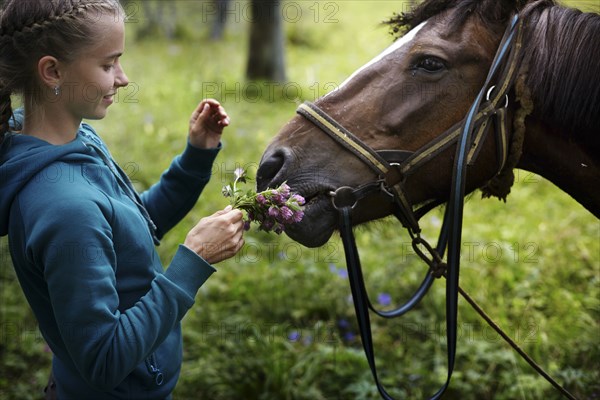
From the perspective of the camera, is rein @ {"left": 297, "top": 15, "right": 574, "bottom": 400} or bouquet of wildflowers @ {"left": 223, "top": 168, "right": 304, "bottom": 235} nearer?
bouquet of wildflowers @ {"left": 223, "top": 168, "right": 304, "bottom": 235}

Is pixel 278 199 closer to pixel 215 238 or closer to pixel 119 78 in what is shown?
pixel 215 238

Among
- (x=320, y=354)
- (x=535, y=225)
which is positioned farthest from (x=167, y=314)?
(x=535, y=225)

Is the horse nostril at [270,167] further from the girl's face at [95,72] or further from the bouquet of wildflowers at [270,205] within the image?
the girl's face at [95,72]

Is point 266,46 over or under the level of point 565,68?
under

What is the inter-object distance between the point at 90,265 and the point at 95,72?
0.55 meters

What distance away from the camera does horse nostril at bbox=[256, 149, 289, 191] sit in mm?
2014

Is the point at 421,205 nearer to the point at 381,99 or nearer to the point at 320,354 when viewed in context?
the point at 381,99

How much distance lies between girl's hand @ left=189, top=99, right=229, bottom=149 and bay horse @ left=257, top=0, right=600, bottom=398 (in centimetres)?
33

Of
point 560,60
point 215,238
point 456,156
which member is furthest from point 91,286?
point 560,60

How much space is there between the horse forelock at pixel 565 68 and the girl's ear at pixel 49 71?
1479 millimetres

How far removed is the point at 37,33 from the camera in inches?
62.8

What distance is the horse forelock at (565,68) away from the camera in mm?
1933

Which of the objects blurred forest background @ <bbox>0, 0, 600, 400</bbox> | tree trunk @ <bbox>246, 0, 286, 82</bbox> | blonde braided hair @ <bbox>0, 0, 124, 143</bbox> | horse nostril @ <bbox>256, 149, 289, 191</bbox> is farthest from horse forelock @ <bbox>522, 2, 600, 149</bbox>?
tree trunk @ <bbox>246, 0, 286, 82</bbox>

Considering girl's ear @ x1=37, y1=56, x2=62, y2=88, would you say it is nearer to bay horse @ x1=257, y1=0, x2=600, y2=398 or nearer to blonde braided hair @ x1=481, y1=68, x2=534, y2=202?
bay horse @ x1=257, y1=0, x2=600, y2=398
